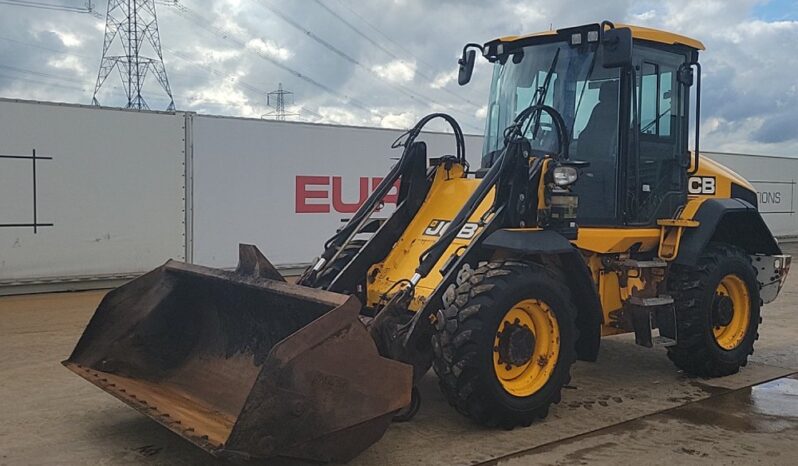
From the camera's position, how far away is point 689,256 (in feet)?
19.3

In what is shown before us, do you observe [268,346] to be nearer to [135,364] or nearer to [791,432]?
[135,364]

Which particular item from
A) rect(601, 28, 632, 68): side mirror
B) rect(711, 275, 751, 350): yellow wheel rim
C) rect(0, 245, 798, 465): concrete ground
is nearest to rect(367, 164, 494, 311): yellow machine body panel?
rect(0, 245, 798, 465): concrete ground

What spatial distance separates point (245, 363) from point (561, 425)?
2018mm

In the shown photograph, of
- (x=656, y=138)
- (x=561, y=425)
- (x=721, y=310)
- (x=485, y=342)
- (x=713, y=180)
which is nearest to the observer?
(x=485, y=342)

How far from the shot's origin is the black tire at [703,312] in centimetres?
593

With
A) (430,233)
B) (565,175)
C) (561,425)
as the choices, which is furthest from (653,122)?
(561,425)

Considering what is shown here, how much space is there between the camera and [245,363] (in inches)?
195

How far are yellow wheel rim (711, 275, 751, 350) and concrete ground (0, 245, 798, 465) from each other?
32 centimetres

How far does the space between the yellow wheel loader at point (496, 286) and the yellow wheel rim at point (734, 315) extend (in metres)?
0.02

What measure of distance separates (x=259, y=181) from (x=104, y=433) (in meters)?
7.09

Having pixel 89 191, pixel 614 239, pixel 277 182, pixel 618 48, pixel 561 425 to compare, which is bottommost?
pixel 561 425

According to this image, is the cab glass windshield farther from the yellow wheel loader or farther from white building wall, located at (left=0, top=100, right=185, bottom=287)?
white building wall, located at (left=0, top=100, right=185, bottom=287)

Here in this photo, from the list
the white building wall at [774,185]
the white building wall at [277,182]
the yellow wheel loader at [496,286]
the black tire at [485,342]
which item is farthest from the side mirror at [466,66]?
the white building wall at [774,185]

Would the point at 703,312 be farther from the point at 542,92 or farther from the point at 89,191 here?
the point at 89,191
